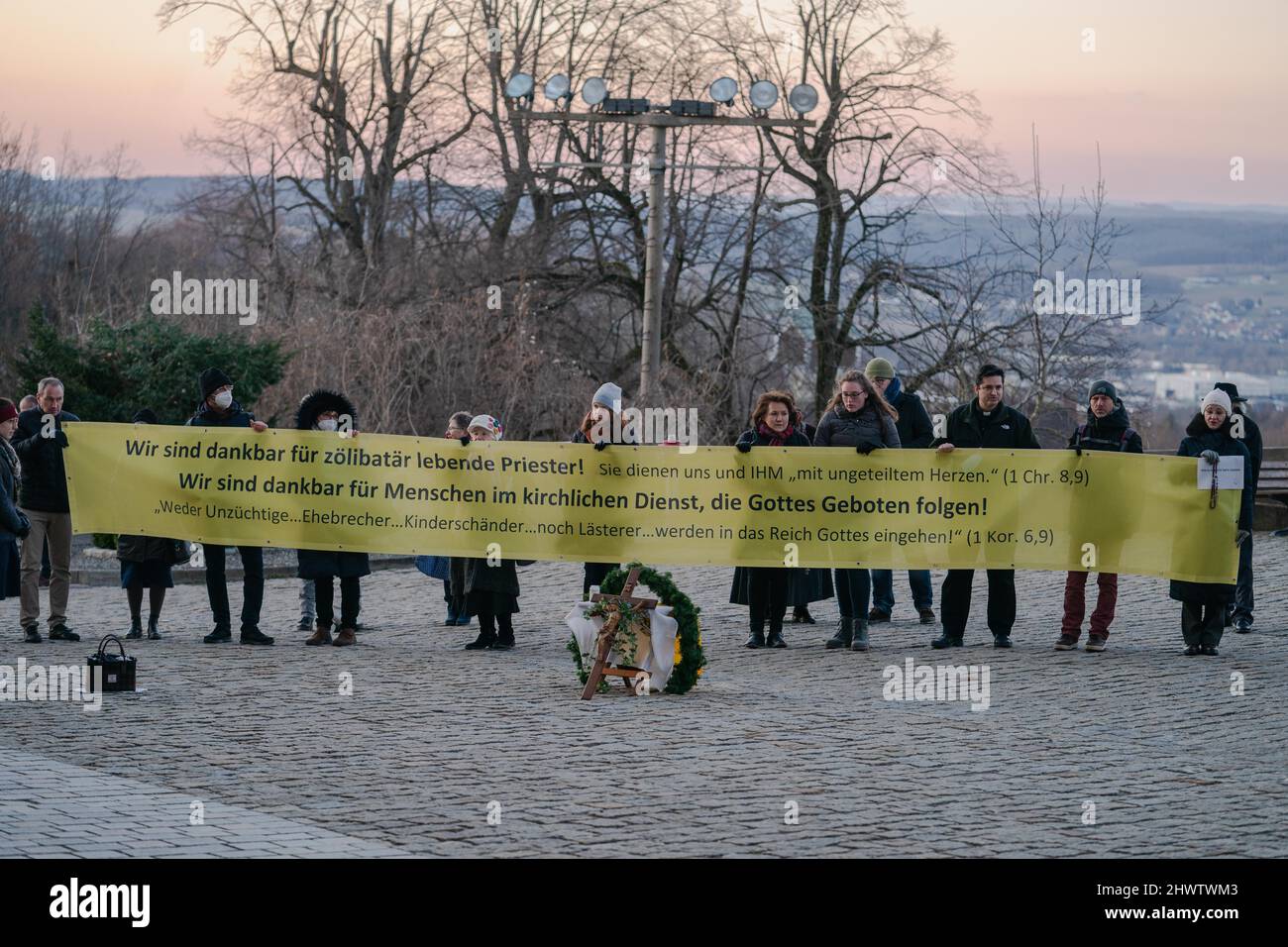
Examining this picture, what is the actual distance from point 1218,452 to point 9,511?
9.88 metres

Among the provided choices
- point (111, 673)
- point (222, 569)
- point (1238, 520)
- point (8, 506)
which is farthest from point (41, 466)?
point (1238, 520)

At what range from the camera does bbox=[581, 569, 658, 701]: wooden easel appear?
485 inches

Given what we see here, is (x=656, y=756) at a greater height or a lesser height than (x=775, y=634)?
lesser

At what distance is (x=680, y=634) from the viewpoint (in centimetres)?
1249

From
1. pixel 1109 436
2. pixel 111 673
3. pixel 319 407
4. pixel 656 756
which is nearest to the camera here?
pixel 656 756

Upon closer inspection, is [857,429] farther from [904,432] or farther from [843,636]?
[843,636]

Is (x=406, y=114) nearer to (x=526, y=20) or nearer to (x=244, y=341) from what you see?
(x=526, y=20)

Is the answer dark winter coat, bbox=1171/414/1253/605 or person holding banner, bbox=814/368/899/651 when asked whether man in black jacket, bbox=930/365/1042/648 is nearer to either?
person holding banner, bbox=814/368/899/651

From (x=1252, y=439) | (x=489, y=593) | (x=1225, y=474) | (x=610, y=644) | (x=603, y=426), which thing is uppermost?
(x=603, y=426)

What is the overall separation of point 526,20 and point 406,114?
4.58m

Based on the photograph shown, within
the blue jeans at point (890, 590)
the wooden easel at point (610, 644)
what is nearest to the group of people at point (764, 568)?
the blue jeans at point (890, 590)

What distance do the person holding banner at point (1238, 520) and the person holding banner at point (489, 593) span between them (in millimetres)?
5459

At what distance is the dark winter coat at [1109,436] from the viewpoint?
48.5 feet
